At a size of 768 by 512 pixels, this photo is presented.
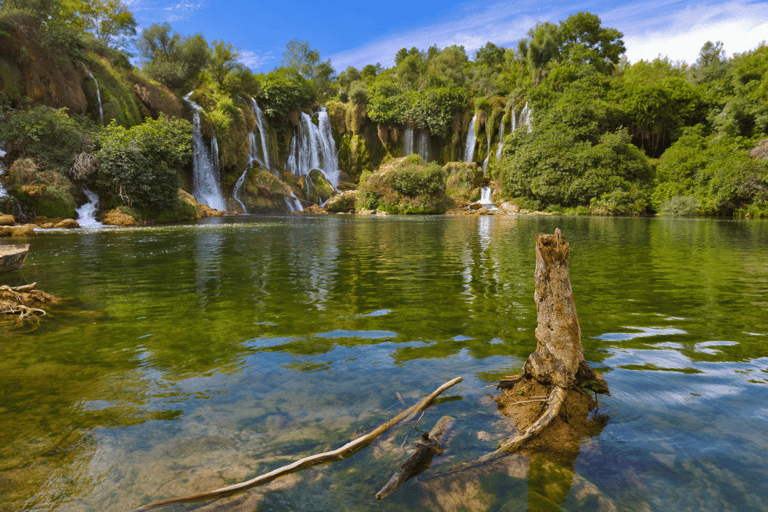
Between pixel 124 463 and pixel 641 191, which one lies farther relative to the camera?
pixel 641 191

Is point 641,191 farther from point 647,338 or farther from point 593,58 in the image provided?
point 647,338

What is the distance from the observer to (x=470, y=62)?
77750 millimetres

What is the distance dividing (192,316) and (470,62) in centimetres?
8397

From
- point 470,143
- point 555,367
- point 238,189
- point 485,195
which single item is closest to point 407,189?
point 485,195

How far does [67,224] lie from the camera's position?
20.7 metres

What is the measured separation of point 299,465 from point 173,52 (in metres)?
48.4

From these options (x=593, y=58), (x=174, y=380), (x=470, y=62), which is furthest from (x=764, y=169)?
(x=470, y=62)

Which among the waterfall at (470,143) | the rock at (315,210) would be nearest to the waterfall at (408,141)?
the waterfall at (470,143)

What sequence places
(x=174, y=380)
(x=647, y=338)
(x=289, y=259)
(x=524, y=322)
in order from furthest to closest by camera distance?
1. (x=289, y=259)
2. (x=524, y=322)
3. (x=647, y=338)
4. (x=174, y=380)

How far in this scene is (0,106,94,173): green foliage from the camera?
2170 centimetres

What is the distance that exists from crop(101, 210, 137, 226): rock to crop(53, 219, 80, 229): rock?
9.22 ft

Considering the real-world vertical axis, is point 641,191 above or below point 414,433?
above

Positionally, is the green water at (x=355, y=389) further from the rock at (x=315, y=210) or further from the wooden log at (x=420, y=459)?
the rock at (x=315, y=210)

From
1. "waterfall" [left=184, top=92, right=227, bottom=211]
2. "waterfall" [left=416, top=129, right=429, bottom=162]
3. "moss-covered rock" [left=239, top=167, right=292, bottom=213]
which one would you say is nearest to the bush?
"waterfall" [left=416, top=129, right=429, bottom=162]
